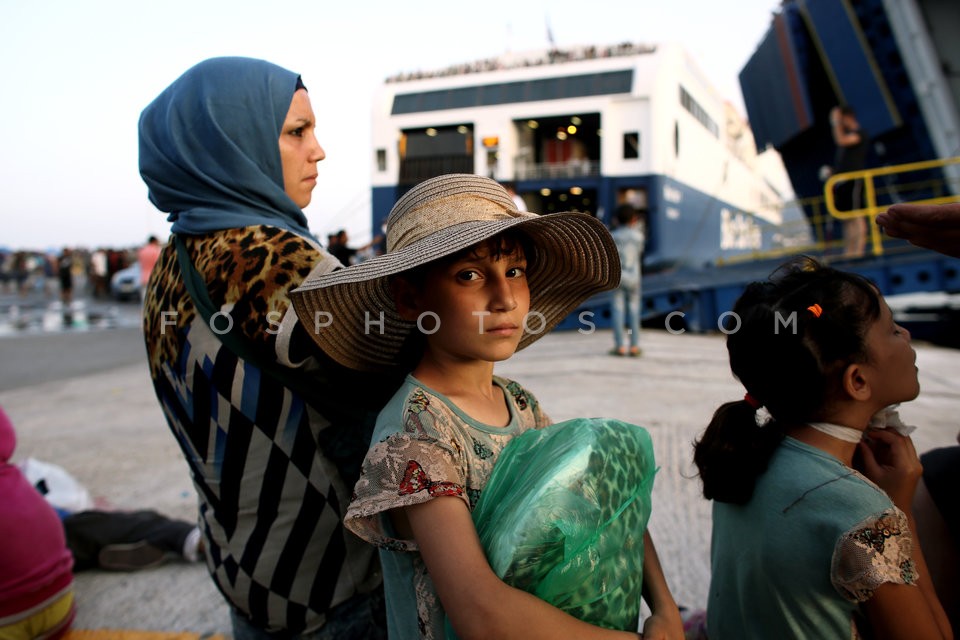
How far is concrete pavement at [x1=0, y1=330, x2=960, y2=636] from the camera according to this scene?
2604 mm

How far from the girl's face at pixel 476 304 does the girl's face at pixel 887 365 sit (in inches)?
32.5

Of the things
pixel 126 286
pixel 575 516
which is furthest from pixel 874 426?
pixel 126 286

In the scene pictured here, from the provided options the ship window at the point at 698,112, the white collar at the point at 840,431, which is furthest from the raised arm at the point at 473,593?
the ship window at the point at 698,112

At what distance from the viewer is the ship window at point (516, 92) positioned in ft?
67.0

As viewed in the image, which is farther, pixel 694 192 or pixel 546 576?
pixel 694 192

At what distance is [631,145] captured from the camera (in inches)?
803

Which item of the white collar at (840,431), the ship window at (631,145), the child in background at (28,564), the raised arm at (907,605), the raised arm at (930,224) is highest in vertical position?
the ship window at (631,145)

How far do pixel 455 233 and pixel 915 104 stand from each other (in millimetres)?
11138

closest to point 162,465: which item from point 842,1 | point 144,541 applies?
point 144,541

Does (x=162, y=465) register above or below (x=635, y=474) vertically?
below

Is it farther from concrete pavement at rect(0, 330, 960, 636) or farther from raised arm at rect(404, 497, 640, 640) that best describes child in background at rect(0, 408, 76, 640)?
raised arm at rect(404, 497, 640, 640)

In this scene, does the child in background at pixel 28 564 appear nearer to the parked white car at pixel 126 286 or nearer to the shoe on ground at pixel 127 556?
the shoe on ground at pixel 127 556

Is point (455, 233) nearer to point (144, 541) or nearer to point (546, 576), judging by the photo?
point (546, 576)

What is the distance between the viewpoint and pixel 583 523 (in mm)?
1015
